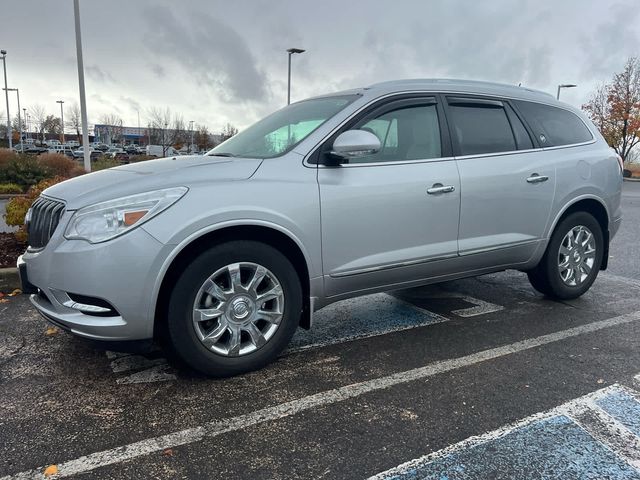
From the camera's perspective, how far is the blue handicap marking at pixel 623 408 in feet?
8.75

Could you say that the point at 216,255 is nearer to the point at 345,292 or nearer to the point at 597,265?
the point at 345,292

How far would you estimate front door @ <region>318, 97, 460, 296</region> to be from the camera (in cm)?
334

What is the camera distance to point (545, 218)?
436 cm

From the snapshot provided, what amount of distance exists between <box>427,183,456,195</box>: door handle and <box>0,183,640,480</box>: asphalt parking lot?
1.11 metres

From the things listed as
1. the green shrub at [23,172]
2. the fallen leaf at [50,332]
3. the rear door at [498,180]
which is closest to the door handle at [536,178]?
the rear door at [498,180]

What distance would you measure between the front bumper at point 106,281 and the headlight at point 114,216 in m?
0.05

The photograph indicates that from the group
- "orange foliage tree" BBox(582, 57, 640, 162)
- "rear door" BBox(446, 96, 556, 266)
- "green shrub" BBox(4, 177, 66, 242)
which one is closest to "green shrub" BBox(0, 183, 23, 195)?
"green shrub" BBox(4, 177, 66, 242)

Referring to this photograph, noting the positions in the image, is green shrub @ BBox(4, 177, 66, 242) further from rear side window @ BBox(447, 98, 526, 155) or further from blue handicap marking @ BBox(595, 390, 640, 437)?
blue handicap marking @ BBox(595, 390, 640, 437)

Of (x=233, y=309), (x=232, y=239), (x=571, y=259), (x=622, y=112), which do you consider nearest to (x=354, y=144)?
(x=232, y=239)

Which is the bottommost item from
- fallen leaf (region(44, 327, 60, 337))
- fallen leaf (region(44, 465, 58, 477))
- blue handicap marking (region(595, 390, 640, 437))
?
fallen leaf (region(44, 465, 58, 477))

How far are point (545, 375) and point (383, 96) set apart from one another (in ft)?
7.11

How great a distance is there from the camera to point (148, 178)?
3002mm

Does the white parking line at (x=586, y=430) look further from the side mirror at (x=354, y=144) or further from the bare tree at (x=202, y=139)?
the bare tree at (x=202, y=139)

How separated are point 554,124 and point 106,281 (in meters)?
3.97
